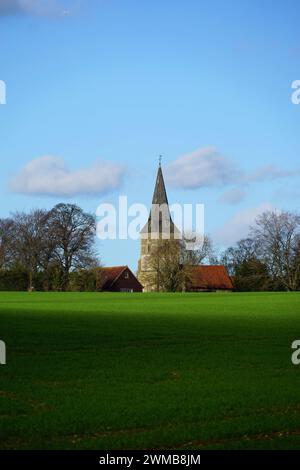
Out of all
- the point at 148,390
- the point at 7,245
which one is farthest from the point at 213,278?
the point at 148,390

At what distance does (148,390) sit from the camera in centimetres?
1628

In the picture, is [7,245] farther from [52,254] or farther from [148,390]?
→ [148,390]

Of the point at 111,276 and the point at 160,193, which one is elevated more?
the point at 160,193

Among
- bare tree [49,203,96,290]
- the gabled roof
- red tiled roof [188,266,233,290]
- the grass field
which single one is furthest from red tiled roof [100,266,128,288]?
the grass field

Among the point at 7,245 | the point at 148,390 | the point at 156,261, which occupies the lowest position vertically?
the point at 148,390

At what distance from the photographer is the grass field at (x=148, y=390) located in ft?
38.1

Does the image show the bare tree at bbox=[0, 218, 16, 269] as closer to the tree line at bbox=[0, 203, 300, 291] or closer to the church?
the tree line at bbox=[0, 203, 300, 291]

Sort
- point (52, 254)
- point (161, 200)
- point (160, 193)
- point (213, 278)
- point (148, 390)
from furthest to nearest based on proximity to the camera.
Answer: point (160, 193)
point (161, 200)
point (213, 278)
point (52, 254)
point (148, 390)

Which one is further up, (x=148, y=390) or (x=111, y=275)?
(x=111, y=275)

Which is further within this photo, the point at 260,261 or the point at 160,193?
the point at 160,193

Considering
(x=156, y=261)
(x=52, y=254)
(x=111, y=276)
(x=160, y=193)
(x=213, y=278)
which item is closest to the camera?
(x=52, y=254)

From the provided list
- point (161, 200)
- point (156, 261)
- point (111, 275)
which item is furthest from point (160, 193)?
point (156, 261)

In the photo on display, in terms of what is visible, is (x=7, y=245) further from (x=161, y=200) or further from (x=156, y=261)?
(x=161, y=200)
